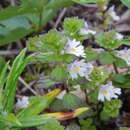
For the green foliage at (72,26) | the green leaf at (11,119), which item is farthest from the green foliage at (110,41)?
the green leaf at (11,119)

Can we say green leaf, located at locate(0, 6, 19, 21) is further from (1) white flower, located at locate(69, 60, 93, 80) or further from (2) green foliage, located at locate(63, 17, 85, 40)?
(1) white flower, located at locate(69, 60, 93, 80)

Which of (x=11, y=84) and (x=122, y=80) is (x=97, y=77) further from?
(x=11, y=84)

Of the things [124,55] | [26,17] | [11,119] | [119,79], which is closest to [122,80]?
[119,79]

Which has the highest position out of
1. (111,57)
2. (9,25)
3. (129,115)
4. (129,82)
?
(9,25)

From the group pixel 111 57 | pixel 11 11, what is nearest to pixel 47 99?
pixel 111 57

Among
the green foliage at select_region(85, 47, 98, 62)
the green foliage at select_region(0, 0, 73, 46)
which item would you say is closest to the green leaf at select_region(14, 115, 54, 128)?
the green foliage at select_region(85, 47, 98, 62)

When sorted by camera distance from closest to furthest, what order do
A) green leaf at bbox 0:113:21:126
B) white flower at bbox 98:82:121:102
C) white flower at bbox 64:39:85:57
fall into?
green leaf at bbox 0:113:21:126 < white flower at bbox 64:39:85:57 < white flower at bbox 98:82:121:102

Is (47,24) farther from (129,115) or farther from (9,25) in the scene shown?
(129,115)
